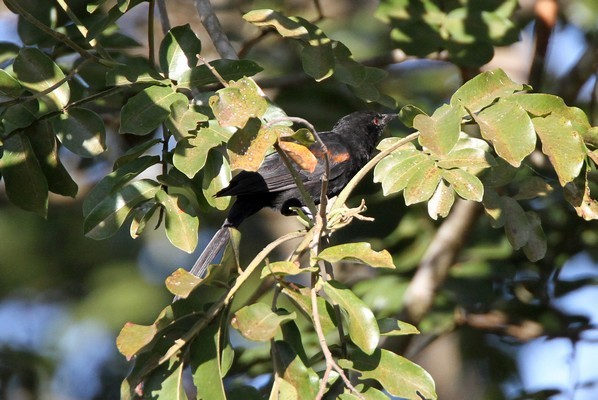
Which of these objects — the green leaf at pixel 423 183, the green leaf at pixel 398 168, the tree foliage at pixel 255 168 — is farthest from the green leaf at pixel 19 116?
the green leaf at pixel 423 183

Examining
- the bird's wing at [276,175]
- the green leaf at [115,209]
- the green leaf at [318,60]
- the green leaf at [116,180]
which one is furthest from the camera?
the bird's wing at [276,175]

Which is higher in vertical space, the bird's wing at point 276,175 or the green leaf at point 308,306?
the green leaf at point 308,306

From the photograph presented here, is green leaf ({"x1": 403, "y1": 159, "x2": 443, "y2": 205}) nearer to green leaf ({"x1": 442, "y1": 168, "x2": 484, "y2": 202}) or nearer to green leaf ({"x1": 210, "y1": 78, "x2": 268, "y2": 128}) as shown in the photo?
green leaf ({"x1": 442, "y1": 168, "x2": 484, "y2": 202})

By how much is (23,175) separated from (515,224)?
1.67 metres

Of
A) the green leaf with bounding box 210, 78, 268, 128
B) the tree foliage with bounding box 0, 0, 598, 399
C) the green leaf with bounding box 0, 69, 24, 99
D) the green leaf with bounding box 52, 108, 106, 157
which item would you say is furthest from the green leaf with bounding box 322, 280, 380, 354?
the green leaf with bounding box 0, 69, 24, 99

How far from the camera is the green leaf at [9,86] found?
2928 mm

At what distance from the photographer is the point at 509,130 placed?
7.75ft

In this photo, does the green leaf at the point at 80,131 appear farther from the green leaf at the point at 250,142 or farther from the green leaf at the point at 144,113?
the green leaf at the point at 250,142

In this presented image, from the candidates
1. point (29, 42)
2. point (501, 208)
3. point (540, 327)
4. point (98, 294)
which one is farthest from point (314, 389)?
point (98, 294)

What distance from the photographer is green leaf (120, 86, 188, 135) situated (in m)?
2.84

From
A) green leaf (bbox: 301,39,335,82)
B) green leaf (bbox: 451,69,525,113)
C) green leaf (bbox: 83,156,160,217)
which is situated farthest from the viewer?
green leaf (bbox: 301,39,335,82)

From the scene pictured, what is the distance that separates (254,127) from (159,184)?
2.39ft

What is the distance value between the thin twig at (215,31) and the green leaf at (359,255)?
62.0 inches

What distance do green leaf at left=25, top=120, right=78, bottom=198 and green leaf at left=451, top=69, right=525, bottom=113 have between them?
1384mm
